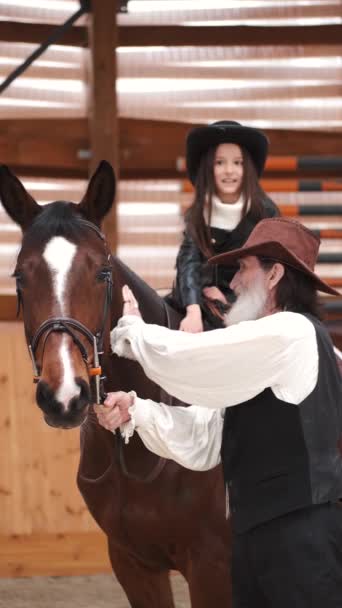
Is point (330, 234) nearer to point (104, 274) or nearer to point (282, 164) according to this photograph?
point (282, 164)

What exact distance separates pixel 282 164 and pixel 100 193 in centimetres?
432

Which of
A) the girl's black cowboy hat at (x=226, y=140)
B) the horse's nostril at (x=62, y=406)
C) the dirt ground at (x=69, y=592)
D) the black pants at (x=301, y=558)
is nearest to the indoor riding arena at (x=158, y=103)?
the dirt ground at (x=69, y=592)

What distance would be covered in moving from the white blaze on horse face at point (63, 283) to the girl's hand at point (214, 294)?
3.10 ft

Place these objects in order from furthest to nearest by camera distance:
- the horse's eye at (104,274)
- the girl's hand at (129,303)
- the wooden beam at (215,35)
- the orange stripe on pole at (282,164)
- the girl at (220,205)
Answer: the wooden beam at (215,35), the orange stripe on pole at (282,164), the girl at (220,205), the girl's hand at (129,303), the horse's eye at (104,274)

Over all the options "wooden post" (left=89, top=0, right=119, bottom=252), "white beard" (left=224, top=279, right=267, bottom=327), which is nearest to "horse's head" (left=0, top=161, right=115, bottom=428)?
"white beard" (left=224, top=279, right=267, bottom=327)

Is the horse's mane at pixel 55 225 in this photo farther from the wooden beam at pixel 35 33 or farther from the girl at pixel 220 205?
the wooden beam at pixel 35 33

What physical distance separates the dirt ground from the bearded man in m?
2.60

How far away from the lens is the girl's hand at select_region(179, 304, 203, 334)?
320cm

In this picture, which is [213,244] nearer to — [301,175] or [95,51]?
[95,51]

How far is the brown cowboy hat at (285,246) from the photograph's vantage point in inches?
96.4

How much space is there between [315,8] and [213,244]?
4382mm

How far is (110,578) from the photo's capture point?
532cm

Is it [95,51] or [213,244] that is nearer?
[213,244]

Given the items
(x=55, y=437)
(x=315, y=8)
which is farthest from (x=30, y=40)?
(x=55, y=437)
